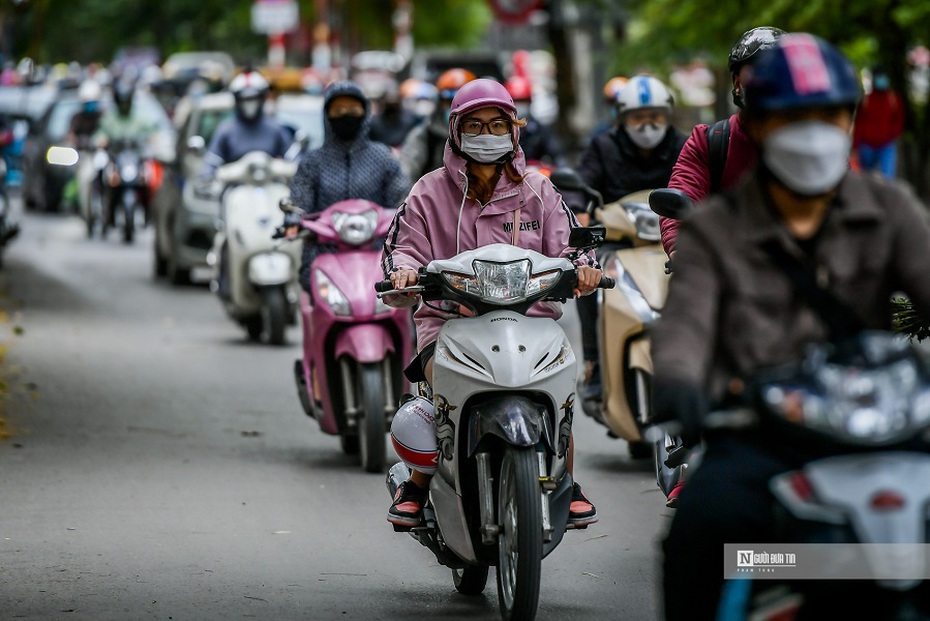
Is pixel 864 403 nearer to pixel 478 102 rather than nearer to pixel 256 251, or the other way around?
pixel 478 102

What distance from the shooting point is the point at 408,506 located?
22.2 ft

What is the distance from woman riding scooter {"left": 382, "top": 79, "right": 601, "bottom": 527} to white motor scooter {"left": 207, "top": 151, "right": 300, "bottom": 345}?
26.9 ft

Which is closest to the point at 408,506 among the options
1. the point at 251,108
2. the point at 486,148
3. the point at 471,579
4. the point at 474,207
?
the point at 471,579

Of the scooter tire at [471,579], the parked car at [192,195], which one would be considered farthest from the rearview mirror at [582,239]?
the parked car at [192,195]

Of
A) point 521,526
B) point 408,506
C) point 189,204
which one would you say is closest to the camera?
point 521,526

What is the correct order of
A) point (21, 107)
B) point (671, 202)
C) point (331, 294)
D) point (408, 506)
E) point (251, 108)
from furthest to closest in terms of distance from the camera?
point (21, 107) < point (251, 108) < point (331, 294) < point (408, 506) < point (671, 202)

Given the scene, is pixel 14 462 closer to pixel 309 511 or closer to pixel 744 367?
pixel 309 511

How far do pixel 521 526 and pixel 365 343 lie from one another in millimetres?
4008

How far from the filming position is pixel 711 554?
414 cm

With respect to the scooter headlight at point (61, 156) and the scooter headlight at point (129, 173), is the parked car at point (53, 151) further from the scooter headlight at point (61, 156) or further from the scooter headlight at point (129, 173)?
the scooter headlight at point (129, 173)

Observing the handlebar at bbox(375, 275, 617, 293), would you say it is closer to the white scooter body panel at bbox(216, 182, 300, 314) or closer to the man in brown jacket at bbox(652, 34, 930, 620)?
the man in brown jacket at bbox(652, 34, 930, 620)

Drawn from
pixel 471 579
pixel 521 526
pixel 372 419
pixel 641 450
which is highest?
pixel 521 526

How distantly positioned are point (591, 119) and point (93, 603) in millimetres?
31938

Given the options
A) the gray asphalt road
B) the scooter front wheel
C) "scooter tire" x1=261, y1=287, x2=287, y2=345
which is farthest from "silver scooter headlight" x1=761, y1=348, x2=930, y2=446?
"scooter tire" x1=261, y1=287, x2=287, y2=345
